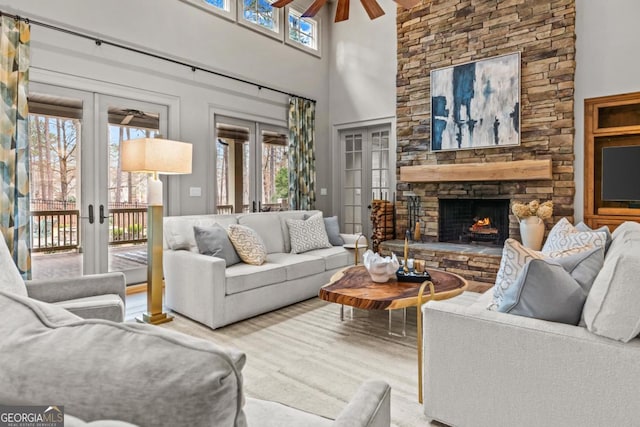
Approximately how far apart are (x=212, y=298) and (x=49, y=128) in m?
2.55

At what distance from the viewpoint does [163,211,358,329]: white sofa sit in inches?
123

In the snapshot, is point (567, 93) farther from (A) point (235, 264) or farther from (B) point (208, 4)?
(B) point (208, 4)

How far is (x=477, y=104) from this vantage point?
5117 millimetres

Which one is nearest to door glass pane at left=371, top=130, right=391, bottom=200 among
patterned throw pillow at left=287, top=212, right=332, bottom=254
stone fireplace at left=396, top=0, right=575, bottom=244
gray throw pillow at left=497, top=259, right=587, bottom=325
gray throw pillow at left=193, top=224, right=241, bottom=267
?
stone fireplace at left=396, top=0, right=575, bottom=244

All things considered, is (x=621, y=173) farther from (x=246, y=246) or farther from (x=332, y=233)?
(x=246, y=246)

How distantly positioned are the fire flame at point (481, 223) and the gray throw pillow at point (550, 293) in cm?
397

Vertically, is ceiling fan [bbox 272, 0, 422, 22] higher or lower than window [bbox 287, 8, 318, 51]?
lower

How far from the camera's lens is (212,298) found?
10.1 ft

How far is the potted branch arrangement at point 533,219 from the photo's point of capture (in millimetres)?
4457

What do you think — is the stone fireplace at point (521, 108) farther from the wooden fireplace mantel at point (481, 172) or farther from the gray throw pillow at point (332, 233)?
the gray throw pillow at point (332, 233)

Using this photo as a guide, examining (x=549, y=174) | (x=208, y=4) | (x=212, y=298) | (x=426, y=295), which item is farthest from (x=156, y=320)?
(x=549, y=174)

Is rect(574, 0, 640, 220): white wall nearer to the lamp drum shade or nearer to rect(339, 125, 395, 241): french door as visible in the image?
rect(339, 125, 395, 241): french door

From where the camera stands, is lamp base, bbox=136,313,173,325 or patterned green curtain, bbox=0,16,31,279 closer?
lamp base, bbox=136,313,173,325

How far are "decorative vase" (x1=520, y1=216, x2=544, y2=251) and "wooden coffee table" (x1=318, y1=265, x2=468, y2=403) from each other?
189 centimetres
